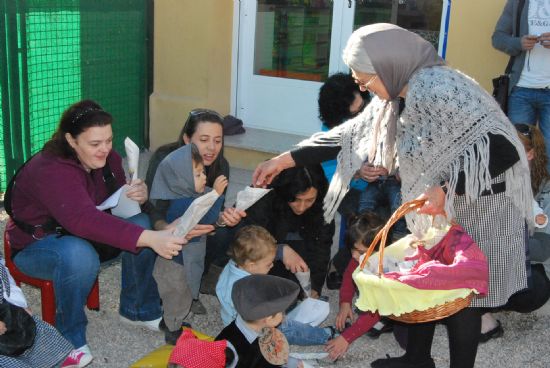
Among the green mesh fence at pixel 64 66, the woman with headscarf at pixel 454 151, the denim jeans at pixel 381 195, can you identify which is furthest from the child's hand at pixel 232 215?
the green mesh fence at pixel 64 66

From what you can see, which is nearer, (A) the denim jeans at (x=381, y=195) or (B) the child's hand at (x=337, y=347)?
(B) the child's hand at (x=337, y=347)

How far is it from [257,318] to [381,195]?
5.57 ft

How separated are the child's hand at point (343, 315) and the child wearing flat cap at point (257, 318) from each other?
86 centimetres

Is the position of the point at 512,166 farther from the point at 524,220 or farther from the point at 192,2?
the point at 192,2

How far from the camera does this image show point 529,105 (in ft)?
17.5

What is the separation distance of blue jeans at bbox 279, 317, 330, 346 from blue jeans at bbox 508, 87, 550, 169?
95.9 inches

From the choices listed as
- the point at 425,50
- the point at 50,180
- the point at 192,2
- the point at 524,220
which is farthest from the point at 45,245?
the point at 192,2

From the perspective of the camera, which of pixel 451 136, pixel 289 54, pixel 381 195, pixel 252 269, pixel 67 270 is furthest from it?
pixel 289 54

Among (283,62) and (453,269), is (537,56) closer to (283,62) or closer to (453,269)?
(283,62)

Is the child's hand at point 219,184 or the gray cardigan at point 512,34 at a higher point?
the gray cardigan at point 512,34

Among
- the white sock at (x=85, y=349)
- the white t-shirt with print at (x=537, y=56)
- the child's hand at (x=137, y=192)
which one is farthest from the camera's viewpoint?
the white t-shirt with print at (x=537, y=56)

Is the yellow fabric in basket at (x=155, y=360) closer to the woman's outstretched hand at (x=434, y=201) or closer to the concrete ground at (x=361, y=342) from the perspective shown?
the concrete ground at (x=361, y=342)

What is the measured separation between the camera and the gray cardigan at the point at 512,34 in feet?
17.0

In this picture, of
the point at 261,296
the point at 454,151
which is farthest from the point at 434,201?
the point at 261,296
